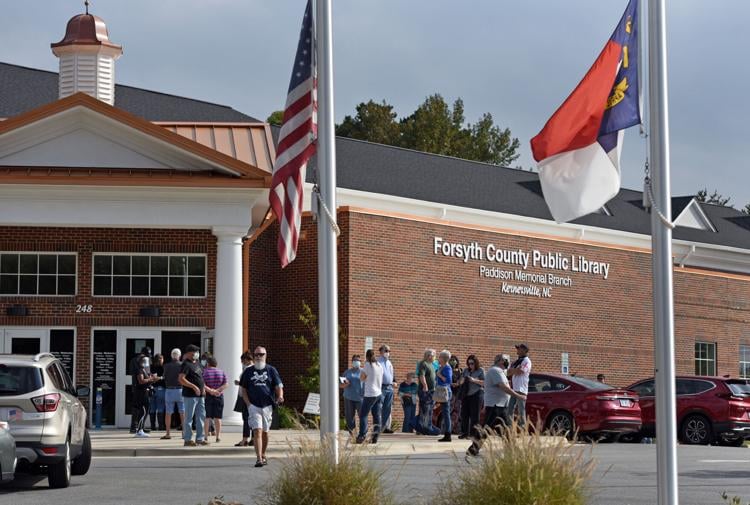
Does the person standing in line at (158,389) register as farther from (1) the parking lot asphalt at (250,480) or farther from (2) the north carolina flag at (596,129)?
(2) the north carolina flag at (596,129)

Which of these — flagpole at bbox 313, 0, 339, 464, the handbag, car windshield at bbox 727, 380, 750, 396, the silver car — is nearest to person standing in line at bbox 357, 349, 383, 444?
the handbag

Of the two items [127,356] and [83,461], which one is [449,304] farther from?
[83,461]

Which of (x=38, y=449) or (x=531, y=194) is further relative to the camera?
(x=531, y=194)

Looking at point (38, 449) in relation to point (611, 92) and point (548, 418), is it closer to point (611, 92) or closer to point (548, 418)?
point (611, 92)

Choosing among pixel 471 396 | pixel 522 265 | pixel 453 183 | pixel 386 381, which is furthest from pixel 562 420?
pixel 453 183

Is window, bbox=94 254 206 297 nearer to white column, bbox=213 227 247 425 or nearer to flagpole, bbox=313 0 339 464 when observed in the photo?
white column, bbox=213 227 247 425

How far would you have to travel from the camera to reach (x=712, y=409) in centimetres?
2655

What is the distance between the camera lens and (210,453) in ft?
71.2

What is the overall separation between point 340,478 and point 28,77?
3067 centimetres

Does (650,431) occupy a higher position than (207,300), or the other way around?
(207,300)

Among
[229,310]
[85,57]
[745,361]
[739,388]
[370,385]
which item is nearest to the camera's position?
[370,385]

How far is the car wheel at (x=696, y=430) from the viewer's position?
26711 millimetres

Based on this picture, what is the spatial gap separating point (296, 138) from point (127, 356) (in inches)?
708

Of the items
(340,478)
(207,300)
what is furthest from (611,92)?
(207,300)
